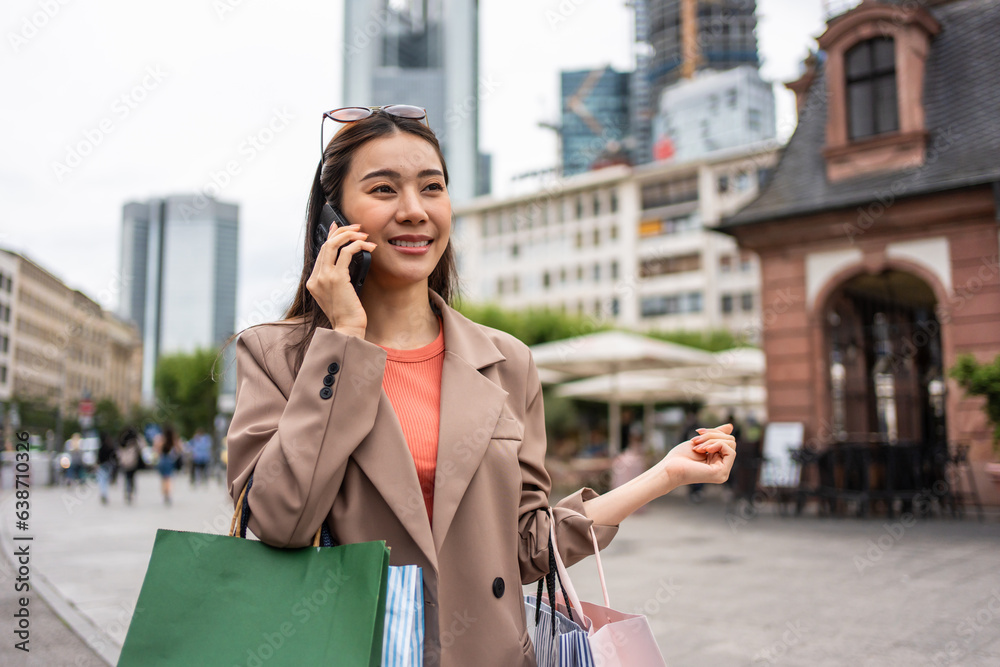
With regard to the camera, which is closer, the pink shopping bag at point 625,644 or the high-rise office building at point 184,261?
the pink shopping bag at point 625,644

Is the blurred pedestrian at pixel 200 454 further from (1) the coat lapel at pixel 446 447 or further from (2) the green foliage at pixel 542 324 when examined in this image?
(1) the coat lapel at pixel 446 447

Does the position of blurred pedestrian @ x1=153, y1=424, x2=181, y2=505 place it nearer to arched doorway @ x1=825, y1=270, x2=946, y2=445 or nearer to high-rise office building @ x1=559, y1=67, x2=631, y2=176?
arched doorway @ x1=825, y1=270, x2=946, y2=445

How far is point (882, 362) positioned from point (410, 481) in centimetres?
1492

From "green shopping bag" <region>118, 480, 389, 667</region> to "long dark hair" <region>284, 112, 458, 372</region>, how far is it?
0.47 m

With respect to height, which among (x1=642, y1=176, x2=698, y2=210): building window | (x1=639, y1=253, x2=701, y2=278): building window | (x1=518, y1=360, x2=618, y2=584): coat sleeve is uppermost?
(x1=642, y1=176, x2=698, y2=210): building window

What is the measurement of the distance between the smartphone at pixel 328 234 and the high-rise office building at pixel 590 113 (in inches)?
Result: 5075

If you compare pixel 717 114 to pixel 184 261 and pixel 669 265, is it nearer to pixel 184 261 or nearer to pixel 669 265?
pixel 669 265

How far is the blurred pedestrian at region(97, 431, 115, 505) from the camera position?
17000 mm

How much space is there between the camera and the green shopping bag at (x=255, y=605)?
4.46 ft

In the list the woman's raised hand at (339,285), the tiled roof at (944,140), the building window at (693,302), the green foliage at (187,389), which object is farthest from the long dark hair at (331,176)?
the building window at (693,302)

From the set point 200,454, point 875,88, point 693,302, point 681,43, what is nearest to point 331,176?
point 875,88

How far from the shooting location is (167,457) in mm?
16719

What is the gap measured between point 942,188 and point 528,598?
11546 millimetres

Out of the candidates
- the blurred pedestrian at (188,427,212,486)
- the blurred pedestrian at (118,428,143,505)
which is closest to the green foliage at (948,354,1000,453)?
the blurred pedestrian at (118,428,143,505)
